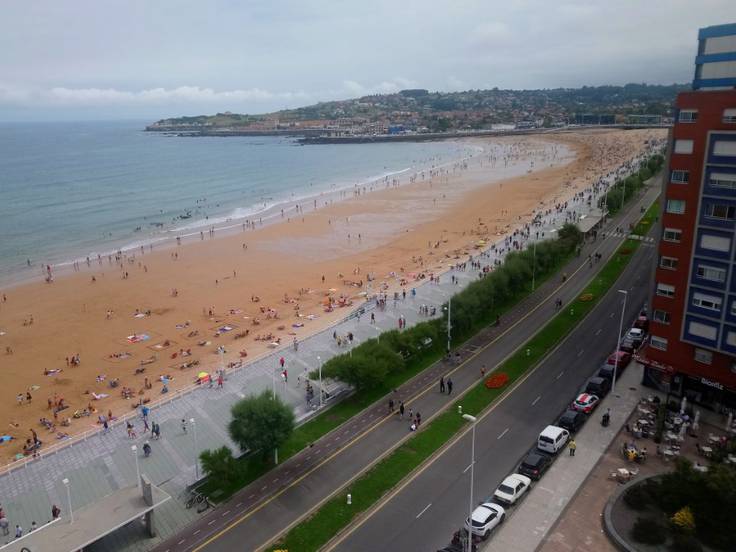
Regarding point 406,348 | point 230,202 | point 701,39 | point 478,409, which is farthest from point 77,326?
point 230,202

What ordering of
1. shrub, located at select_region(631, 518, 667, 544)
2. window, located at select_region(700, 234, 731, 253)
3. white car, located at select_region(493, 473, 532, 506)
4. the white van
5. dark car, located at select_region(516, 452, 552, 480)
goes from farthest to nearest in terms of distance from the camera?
window, located at select_region(700, 234, 731, 253)
the white van
dark car, located at select_region(516, 452, 552, 480)
white car, located at select_region(493, 473, 532, 506)
shrub, located at select_region(631, 518, 667, 544)

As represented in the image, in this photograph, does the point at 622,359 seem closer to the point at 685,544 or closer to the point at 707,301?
the point at 707,301

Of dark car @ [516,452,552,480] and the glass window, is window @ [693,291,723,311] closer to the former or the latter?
the glass window

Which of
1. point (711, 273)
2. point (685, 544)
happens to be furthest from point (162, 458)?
point (711, 273)

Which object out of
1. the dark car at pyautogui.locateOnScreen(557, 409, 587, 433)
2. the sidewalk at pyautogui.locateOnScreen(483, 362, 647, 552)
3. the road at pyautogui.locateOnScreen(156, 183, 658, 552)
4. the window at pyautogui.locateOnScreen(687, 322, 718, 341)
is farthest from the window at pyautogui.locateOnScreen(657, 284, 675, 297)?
the road at pyautogui.locateOnScreen(156, 183, 658, 552)

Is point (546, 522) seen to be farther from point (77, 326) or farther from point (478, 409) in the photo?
point (77, 326)
